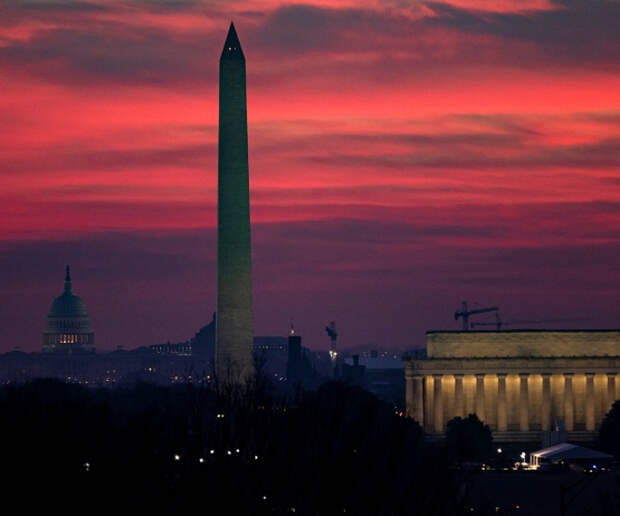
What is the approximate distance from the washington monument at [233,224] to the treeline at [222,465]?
170 feet

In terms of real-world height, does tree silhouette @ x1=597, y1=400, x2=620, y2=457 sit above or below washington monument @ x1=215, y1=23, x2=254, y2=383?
below

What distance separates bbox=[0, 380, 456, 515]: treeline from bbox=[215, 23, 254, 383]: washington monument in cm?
5188

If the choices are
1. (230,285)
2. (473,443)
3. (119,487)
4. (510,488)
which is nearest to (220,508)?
(119,487)

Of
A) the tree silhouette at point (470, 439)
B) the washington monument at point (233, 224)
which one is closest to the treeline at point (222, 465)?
the washington monument at point (233, 224)

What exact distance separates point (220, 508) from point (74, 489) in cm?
588

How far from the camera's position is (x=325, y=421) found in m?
92.4

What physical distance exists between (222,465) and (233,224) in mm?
71678

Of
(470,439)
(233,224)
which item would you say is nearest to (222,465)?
(233,224)

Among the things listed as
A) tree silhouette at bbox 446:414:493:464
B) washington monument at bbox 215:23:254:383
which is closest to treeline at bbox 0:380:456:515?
washington monument at bbox 215:23:254:383

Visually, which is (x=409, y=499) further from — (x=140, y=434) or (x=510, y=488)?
(x=510, y=488)

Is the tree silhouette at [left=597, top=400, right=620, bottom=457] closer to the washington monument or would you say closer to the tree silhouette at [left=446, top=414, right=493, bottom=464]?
the tree silhouette at [left=446, top=414, right=493, bottom=464]

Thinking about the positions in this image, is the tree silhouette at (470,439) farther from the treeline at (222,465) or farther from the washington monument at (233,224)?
the treeline at (222,465)

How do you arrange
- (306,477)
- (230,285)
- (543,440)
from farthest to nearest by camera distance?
(543,440) < (230,285) < (306,477)

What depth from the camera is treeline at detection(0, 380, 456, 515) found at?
80.3 metres
